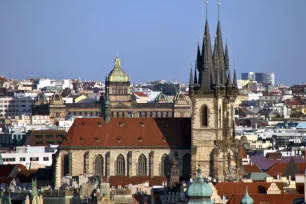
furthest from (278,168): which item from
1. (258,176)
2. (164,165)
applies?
(258,176)

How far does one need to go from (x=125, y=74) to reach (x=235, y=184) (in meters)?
92.0

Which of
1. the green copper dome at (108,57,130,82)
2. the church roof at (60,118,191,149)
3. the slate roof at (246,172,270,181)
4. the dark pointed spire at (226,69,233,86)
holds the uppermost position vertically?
the green copper dome at (108,57,130,82)

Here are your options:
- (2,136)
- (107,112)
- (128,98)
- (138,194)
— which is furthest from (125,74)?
(138,194)

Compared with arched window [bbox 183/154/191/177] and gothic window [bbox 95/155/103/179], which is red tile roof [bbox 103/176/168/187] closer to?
gothic window [bbox 95/155/103/179]

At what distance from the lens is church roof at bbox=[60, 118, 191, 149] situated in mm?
113438

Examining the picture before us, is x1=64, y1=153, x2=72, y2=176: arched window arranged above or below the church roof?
below

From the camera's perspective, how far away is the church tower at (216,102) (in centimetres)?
10725

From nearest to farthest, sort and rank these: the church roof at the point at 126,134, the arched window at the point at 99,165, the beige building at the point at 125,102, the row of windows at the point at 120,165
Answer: the row of windows at the point at 120,165, the church roof at the point at 126,134, the arched window at the point at 99,165, the beige building at the point at 125,102

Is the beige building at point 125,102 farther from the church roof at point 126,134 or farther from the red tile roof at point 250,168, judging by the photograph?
the red tile roof at point 250,168

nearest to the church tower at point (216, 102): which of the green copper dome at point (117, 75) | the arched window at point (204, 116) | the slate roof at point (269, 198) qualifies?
the arched window at point (204, 116)

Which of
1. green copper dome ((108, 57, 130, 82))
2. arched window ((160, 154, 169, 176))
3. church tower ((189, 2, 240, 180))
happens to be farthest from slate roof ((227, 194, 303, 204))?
green copper dome ((108, 57, 130, 82))

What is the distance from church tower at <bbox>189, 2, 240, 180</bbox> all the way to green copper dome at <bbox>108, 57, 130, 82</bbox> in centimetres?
7243

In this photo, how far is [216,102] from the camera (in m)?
107

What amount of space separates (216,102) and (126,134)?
29.5ft
